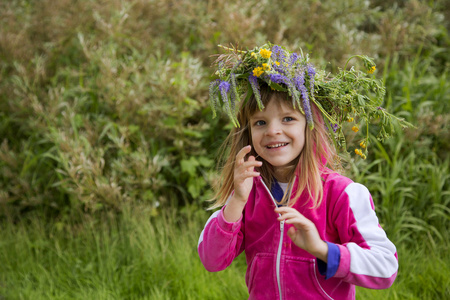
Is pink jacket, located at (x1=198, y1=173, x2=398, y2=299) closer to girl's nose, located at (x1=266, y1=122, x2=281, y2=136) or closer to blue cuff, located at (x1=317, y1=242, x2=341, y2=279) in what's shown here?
blue cuff, located at (x1=317, y1=242, x2=341, y2=279)

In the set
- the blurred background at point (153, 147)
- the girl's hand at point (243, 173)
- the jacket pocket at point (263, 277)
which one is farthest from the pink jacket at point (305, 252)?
the blurred background at point (153, 147)

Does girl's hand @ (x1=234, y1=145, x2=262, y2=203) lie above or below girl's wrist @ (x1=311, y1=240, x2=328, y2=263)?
above

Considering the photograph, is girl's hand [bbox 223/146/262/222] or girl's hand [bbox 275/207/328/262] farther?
girl's hand [bbox 223/146/262/222]

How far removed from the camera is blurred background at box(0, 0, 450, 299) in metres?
3.24

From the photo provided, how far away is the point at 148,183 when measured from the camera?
3758 millimetres

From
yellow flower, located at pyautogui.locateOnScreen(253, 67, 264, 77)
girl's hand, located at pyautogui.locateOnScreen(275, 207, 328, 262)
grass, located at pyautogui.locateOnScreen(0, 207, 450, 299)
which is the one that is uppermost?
yellow flower, located at pyautogui.locateOnScreen(253, 67, 264, 77)

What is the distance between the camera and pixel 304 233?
157cm

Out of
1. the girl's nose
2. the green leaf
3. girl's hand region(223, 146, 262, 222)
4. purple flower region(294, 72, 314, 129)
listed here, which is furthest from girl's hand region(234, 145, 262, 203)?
the green leaf

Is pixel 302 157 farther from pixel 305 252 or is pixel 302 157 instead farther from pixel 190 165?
pixel 190 165

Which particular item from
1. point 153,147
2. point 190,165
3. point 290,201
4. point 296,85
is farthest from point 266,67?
point 153,147

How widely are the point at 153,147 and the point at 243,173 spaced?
2.47 metres

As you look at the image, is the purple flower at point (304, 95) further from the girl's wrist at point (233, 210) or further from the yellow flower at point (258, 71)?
the girl's wrist at point (233, 210)

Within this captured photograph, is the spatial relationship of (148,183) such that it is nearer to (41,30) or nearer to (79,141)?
(79,141)

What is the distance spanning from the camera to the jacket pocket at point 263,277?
1.81 metres
